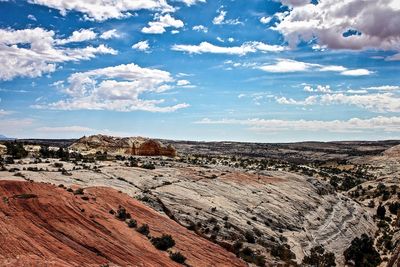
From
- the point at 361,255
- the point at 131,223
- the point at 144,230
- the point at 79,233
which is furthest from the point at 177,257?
the point at 361,255

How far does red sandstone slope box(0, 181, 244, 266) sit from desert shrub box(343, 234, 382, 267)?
19160 millimetres

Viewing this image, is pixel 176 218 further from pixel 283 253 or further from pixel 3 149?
pixel 3 149

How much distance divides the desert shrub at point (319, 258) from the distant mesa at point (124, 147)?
48619 mm

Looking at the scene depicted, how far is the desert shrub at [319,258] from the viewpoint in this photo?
40.5m

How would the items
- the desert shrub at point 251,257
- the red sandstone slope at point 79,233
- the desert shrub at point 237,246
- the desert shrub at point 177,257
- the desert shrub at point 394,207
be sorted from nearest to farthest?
the red sandstone slope at point 79,233, the desert shrub at point 177,257, the desert shrub at point 251,257, the desert shrub at point 237,246, the desert shrub at point 394,207

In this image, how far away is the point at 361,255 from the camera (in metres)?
47.2

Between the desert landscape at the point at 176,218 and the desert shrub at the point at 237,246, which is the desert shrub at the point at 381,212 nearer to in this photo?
the desert landscape at the point at 176,218

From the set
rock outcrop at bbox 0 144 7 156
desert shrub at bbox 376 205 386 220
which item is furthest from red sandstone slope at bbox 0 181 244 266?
desert shrub at bbox 376 205 386 220

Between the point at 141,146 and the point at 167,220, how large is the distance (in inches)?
2124

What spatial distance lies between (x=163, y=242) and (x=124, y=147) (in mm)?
60496

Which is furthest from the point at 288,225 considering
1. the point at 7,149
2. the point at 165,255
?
the point at 7,149

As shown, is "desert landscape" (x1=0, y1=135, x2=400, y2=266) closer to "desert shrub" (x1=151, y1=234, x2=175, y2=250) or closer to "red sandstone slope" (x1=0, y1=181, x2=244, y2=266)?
"red sandstone slope" (x1=0, y1=181, x2=244, y2=266)

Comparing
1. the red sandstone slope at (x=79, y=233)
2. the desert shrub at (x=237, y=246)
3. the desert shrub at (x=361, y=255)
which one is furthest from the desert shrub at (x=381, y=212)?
the red sandstone slope at (x=79, y=233)

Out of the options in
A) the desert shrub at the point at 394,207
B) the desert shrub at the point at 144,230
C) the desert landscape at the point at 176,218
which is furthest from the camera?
the desert shrub at the point at 394,207
